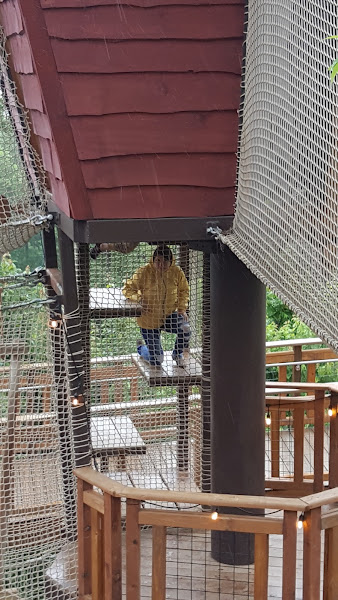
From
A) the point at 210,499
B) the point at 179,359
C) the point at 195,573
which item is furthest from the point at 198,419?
the point at 210,499

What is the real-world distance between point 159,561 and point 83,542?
1.76ft

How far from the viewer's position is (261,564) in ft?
11.0

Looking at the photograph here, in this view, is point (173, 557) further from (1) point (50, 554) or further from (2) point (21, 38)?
(2) point (21, 38)

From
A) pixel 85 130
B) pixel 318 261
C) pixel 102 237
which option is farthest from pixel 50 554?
pixel 318 261

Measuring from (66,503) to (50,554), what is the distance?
0.29 meters

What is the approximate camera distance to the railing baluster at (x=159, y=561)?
3.38 meters

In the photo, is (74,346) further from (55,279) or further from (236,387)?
(236,387)

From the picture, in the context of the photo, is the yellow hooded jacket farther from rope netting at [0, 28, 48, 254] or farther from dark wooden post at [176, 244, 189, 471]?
rope netting at [0, 28, 48, 254]

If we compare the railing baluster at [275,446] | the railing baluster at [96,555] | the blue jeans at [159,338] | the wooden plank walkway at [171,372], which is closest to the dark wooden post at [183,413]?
the wooden plank walkway at [171,372]

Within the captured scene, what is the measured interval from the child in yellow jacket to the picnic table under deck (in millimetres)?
412

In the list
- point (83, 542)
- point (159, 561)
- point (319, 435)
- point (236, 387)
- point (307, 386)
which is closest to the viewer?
point (159, 561)

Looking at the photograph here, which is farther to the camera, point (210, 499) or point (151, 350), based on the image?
point (151, 350)

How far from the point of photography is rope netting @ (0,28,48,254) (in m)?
4.16

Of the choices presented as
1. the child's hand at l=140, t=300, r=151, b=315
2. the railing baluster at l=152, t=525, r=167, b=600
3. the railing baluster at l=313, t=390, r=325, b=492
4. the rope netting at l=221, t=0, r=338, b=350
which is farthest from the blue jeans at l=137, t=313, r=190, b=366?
the railing baluster at l=152, t=525, r=167, b=600
